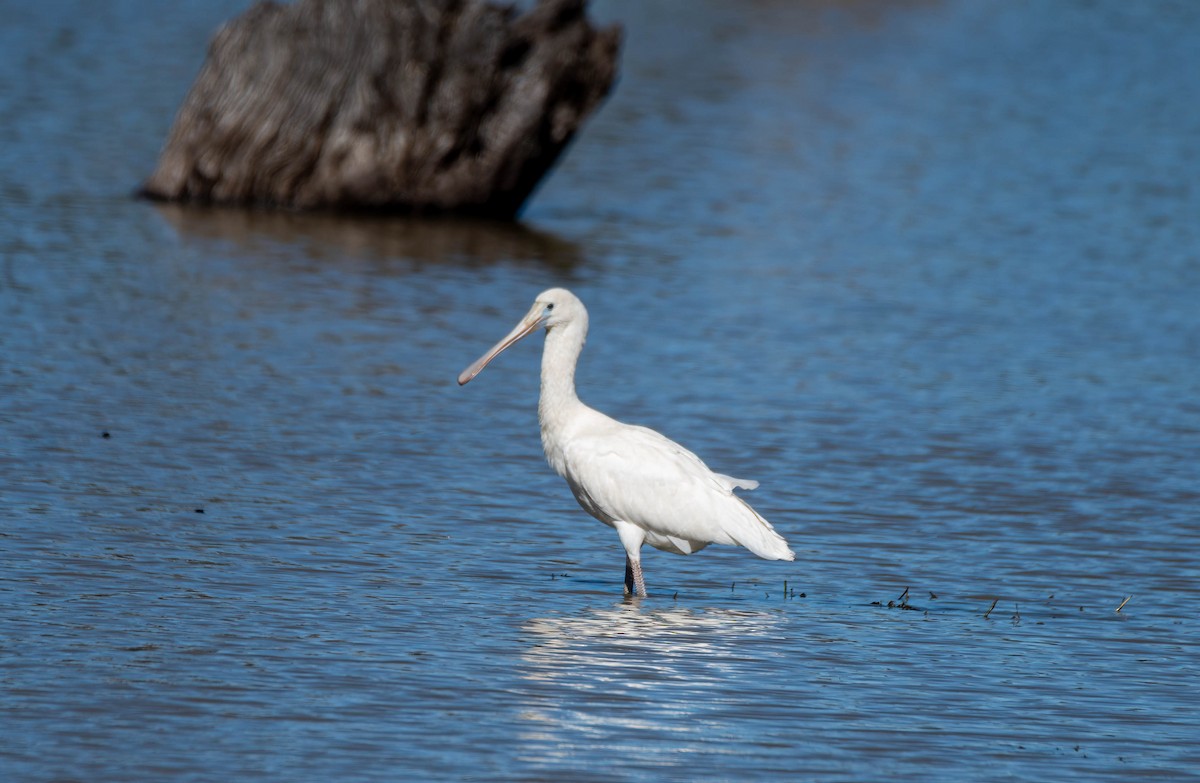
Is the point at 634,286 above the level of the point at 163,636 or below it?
above

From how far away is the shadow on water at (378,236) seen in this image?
1805 centimetres

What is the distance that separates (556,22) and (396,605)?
12003 millimetres

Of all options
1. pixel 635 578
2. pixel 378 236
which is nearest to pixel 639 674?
pixel 635 578

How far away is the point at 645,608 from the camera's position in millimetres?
8938

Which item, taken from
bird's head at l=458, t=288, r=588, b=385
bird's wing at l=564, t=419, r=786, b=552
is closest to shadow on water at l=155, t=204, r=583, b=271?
bird's head at l=458, t=288, r=588, b=385

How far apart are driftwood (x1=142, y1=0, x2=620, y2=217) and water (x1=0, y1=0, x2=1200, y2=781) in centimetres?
59

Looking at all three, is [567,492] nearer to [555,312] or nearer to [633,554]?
[555,312]

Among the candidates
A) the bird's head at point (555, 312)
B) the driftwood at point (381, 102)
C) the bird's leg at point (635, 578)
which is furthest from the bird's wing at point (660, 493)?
the driftwood at point (381, 102)

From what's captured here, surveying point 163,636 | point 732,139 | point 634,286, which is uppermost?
point 732,139

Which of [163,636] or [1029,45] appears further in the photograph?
[1029,45]

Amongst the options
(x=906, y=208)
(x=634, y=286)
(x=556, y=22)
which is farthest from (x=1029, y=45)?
(x=634, y=286)

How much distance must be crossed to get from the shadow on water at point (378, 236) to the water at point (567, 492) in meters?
0.09

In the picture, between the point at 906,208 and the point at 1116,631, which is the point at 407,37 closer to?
the point at 906,208

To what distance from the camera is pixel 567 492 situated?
11297mm
